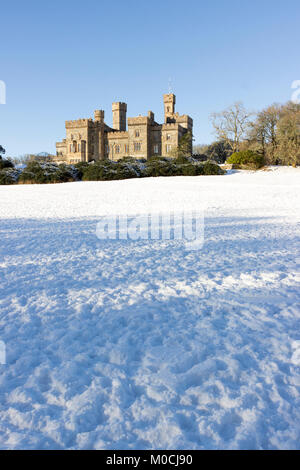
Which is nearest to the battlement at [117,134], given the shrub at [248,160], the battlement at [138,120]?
the battlement at [138,120]

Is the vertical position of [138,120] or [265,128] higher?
[138,120]

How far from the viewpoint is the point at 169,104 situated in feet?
153

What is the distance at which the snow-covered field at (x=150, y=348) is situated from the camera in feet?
5.53

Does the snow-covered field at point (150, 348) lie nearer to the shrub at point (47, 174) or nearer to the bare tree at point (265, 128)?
the shrub at point (47, 174)

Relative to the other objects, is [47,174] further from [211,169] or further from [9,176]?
[211,169]

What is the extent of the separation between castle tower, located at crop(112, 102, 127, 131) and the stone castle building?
223 centimetres

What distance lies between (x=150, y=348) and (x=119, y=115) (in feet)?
161

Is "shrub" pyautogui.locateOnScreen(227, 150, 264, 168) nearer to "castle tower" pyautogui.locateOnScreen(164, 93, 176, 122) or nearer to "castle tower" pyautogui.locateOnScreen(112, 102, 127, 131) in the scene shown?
"castle tower" pyautogui.locateOnScreen(164, 93, 176, 122)

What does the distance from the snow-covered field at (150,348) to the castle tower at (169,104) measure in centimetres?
4570

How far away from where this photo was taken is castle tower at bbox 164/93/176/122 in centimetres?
4619

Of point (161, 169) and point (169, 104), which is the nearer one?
point (161, 169)

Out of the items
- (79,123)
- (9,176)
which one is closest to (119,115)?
(79,123)

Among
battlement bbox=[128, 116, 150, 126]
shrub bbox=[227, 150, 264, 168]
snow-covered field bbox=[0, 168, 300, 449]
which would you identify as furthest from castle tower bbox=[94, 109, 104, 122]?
snow-covered field bbox=[0, 168, 300, 449]

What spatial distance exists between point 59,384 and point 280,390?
147 cm
